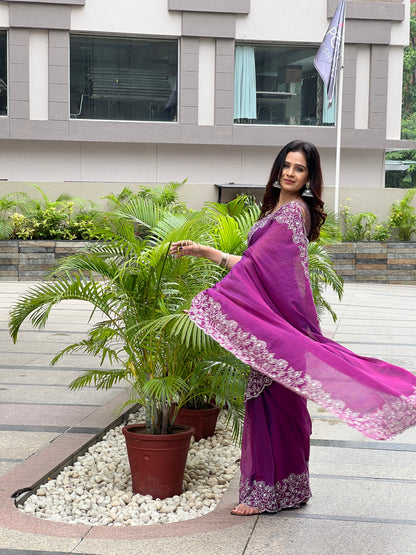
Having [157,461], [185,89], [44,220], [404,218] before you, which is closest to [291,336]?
[157,461]

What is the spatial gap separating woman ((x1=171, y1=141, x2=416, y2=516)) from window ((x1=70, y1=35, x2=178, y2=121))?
17592 millimetres

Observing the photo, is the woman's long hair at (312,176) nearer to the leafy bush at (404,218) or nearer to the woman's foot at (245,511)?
the woman's foot at (245,511)

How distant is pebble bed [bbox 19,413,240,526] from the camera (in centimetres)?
407

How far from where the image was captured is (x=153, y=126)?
20.9m

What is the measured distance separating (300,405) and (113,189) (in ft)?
50.6

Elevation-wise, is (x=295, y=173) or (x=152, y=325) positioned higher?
(x=295, y=173)

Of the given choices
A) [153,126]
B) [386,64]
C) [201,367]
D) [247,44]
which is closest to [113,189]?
[153,126]

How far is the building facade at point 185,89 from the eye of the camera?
20672 mm

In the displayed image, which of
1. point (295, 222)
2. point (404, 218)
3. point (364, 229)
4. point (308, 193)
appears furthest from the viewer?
point (404, 218)

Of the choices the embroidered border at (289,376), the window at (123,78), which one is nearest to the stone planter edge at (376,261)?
the window at (123,78)

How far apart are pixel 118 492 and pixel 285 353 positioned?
4.36 feet

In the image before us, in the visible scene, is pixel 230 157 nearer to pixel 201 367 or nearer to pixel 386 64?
pixel 386 64

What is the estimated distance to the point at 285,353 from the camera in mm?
3715

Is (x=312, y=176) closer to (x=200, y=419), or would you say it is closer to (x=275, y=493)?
(x=275, y=493)
